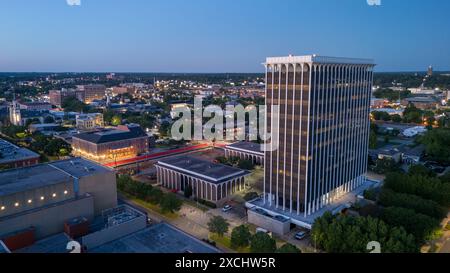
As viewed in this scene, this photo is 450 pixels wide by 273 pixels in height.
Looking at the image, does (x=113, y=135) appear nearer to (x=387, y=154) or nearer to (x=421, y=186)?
(x=387, y=154)

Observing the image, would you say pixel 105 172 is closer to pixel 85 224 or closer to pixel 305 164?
pixel 85 224

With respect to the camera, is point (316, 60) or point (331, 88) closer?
point (316, 60)

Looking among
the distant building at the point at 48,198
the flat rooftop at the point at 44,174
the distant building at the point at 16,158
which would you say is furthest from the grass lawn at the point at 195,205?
the distant building at the point at 16,158

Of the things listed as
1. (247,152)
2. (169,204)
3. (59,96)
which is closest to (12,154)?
(169,204)

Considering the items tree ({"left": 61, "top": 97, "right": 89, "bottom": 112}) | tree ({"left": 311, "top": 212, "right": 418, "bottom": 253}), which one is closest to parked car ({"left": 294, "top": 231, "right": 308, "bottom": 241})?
tree ({"left": 311, "top": 212, "right": 418, "bottom": 253})
